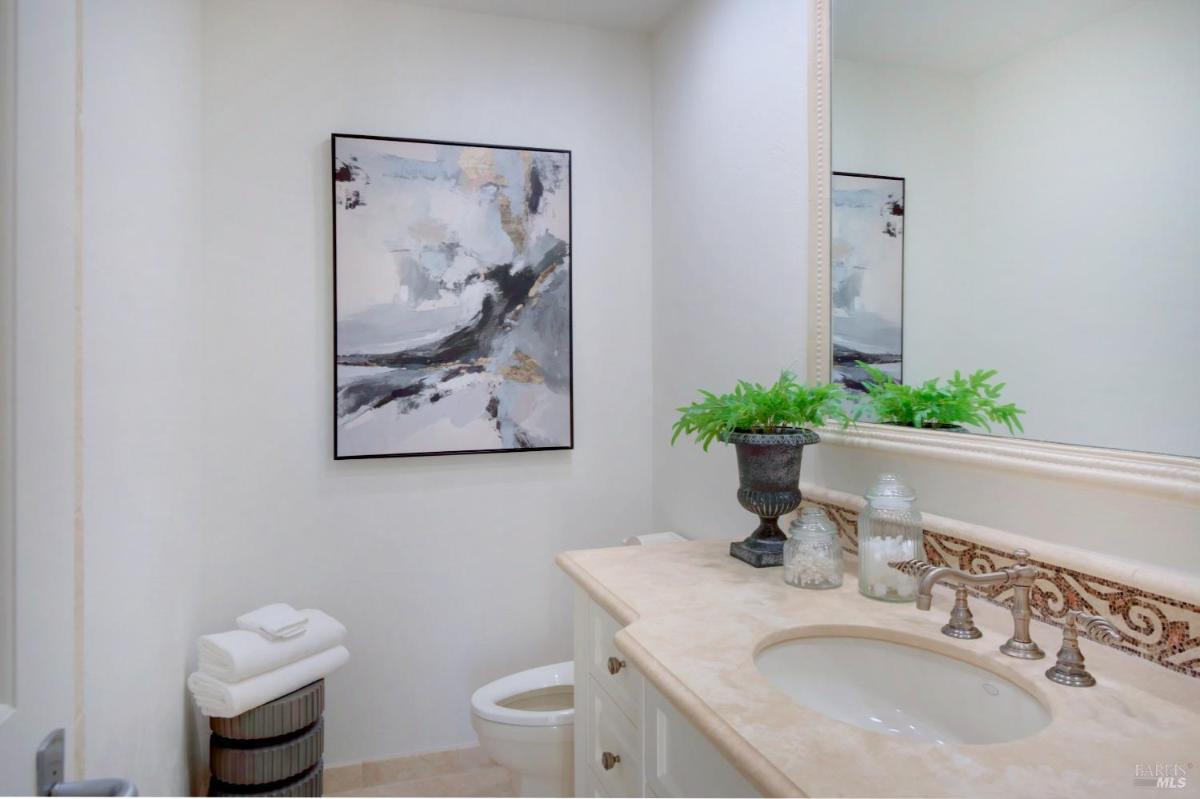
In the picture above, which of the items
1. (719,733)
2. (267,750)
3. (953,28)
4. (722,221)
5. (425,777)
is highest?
(953,28)

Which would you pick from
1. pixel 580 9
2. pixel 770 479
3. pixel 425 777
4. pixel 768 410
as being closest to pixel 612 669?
pixel 770 479

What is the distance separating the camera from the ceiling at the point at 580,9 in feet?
8.05

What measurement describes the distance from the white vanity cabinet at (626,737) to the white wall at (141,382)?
2.94 feet

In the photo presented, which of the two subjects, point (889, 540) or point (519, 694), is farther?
point (519, 694)

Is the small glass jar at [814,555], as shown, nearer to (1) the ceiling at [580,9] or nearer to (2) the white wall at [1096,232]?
(2) the white wall at [1096,232]

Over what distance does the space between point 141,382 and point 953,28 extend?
1.82 m

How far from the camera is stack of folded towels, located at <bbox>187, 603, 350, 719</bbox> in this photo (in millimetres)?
1936

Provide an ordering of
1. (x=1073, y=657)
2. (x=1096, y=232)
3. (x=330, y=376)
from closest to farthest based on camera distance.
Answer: (x=1073, y=657), (x=1096, y=232), (x=330, y=376)

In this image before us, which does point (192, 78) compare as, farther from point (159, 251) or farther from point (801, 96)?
point (801, 96)

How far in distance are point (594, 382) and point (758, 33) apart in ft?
3.98

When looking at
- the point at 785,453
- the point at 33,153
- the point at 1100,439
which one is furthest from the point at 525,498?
the point at 33,153

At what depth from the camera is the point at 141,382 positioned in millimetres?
1641

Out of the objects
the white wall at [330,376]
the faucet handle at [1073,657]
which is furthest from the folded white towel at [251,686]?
the faucet handle at [1073,657]

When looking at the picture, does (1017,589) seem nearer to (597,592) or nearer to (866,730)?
(866,730)
